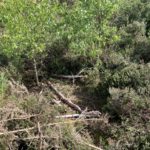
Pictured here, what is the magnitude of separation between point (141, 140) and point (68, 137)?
1707mm

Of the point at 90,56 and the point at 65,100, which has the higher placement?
the point at 90,56

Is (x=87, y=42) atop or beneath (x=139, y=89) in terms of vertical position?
atop

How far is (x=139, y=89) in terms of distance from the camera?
11188 millimetres

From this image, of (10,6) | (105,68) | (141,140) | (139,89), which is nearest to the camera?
(141,140)

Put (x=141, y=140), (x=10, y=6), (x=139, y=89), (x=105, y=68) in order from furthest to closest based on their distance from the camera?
1. (x=105, y=68)
2. (x=10, y=6)
3. (x=139, y=89)
4. (x=141, y=140)

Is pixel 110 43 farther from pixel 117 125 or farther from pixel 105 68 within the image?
pixel 117 125

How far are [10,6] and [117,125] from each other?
4409mm

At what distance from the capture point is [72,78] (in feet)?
43.2

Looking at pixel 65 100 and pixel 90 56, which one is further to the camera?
pixel 90 56

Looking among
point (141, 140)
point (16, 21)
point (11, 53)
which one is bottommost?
point (141, 140)

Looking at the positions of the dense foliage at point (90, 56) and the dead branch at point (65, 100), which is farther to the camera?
the dead branch at point (65, 100)

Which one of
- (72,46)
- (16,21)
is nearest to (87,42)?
(72,46)

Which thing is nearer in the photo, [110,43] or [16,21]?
[16,21]

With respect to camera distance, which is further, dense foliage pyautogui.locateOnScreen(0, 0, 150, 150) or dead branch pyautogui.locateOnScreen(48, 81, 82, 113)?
dead branch pyautogui.locateOnScreen(48, 81, 82, 113)
